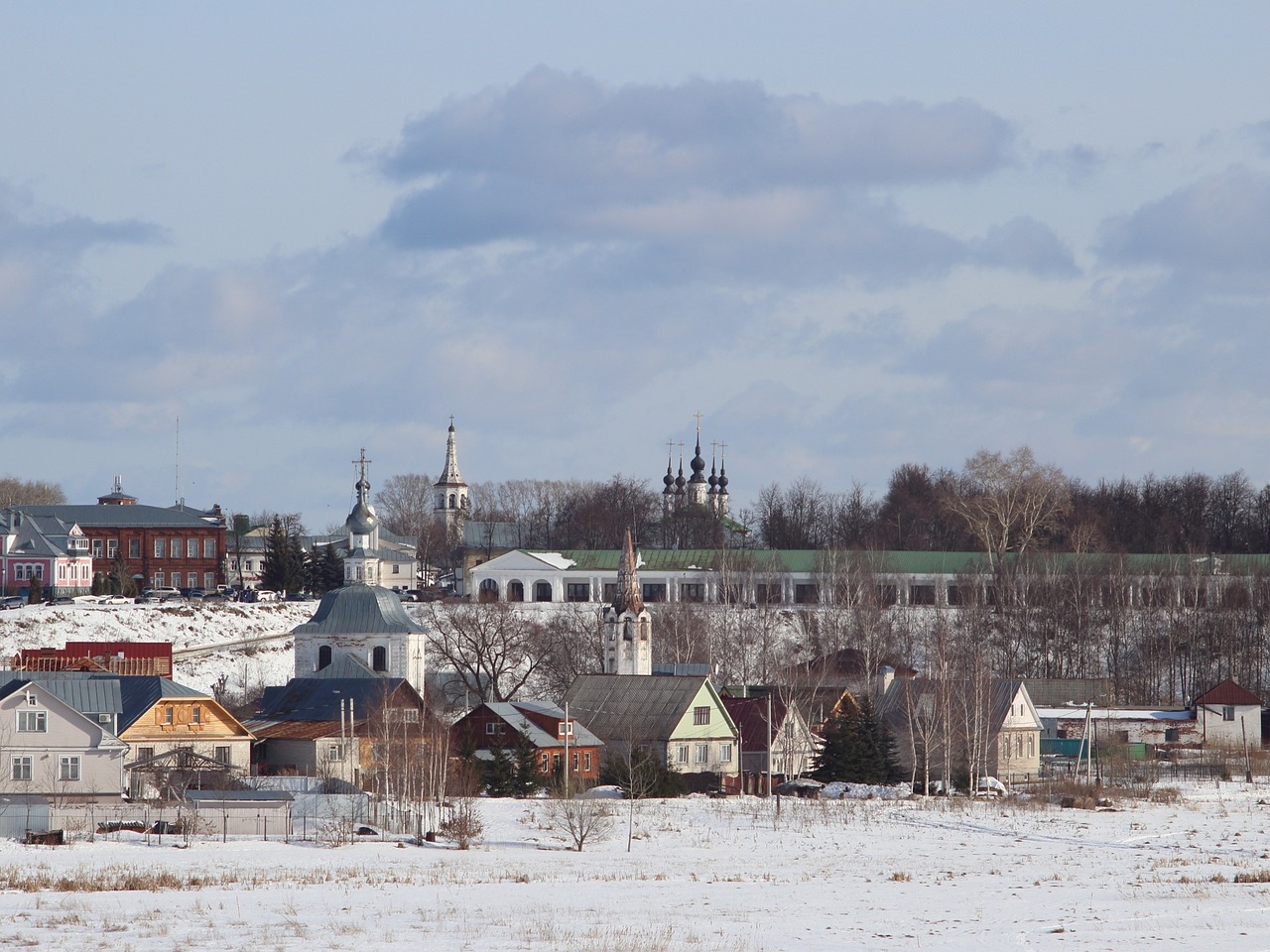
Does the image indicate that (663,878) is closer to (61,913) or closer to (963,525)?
(61,913)

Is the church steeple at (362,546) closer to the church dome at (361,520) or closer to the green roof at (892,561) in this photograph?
the church dome at (361,520)

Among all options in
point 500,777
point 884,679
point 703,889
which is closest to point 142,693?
point 500,777

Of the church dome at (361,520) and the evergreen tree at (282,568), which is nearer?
the church dome at (361,520)

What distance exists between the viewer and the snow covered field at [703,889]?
25609 mm

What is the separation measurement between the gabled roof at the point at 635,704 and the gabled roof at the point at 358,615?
36.2 ft

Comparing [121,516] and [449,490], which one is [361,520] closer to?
[121,516]

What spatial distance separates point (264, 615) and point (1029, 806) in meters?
45.6

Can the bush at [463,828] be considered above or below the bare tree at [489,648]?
below

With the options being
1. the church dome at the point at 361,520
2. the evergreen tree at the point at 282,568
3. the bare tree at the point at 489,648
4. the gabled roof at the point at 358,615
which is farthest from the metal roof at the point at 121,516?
the gabled roof at the point at 358,615

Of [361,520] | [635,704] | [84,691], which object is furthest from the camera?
[361,520]

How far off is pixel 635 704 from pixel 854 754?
8.24 metres

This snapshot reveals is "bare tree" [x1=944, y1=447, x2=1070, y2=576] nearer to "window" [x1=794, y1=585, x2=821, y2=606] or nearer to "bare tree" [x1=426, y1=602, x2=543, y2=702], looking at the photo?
"window" [x1=794, y1=585, x2=821, y2=606]

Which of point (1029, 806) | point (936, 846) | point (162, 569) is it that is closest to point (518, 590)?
point (162, 569)

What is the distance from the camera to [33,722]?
4734cm
